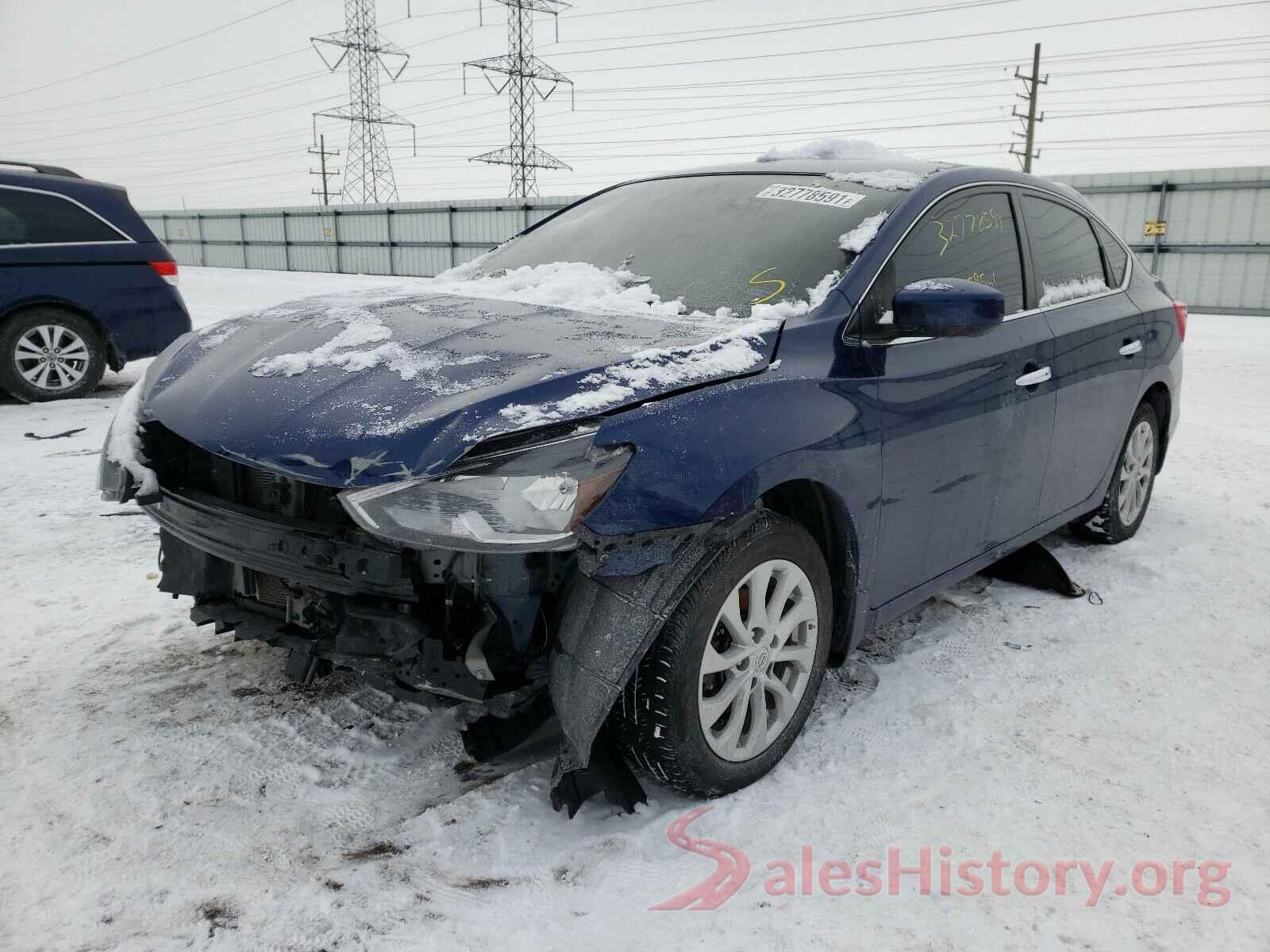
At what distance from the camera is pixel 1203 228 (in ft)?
60.6

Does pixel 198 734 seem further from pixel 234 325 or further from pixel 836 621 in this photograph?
pixel 836 621

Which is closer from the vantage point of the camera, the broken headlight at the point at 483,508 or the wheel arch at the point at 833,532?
the broken headlight at the point at 483,508

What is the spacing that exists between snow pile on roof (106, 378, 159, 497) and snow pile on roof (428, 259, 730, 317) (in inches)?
38.2

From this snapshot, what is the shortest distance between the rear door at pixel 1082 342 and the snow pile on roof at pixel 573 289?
4.99ft

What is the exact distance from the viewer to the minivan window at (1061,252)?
3.46 m

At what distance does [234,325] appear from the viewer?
2.79 m

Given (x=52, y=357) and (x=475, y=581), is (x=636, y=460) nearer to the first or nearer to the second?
(x=475, y=581)

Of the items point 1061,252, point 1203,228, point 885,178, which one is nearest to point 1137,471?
point 1061,252

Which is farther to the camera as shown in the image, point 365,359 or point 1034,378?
point 1034,378

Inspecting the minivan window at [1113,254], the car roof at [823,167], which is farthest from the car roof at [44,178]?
the minivan window at [1113,254]

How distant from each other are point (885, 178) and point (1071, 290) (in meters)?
1.08

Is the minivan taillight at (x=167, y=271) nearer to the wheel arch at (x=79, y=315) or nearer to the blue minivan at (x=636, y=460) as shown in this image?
the wheel arch at (x=79, y=315)

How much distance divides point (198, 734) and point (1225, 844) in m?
2.60

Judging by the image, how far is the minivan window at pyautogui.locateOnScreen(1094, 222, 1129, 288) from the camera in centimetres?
405
